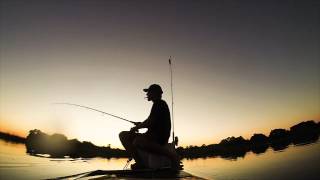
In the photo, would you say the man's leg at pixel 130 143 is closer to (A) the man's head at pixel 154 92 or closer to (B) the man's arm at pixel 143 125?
(B) the man's arm at pixel 143 125

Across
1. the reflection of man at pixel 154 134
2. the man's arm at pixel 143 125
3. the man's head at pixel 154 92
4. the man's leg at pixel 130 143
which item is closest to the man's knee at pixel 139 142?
the reflection of man at pixel 154 134

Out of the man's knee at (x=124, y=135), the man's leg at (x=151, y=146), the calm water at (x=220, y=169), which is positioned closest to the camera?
the man's leg at (x=151, y=146)

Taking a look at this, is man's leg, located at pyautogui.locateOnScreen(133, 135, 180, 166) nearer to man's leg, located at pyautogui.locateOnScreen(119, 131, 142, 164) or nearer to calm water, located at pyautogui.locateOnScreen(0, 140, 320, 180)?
man's leg, located at pyautogui.locateOnScreen(119, 131, 142, 164)

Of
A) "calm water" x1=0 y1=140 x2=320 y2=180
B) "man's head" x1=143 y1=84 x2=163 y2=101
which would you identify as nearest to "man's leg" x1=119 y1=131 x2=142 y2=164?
"man's head" x1=143 y1=84 x2=163 y2=101

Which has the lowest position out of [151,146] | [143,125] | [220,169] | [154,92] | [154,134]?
[220,169]

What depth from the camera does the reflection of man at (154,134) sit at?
8219mm

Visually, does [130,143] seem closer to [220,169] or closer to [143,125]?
[143,125]

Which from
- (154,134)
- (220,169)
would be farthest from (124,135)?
(220,169)

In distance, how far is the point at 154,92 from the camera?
8594mm

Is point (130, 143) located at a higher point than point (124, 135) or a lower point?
lower

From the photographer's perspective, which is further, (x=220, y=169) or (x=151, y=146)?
(x=220, y=169)

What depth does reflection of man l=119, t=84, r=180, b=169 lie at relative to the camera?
8219 millimetres

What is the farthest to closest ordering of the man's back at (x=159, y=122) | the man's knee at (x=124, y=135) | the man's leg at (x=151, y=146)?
the man's knee at (x=124, y=135), the man's back at (x=159, y=122), the man's leg at (x=151, y=146)

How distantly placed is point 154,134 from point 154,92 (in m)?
1.15
